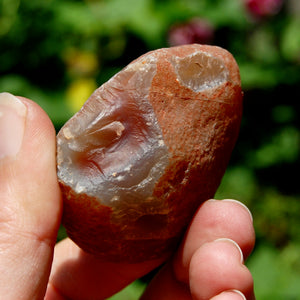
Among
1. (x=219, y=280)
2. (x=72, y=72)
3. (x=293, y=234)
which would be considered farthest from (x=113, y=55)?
(x=219, y=280)

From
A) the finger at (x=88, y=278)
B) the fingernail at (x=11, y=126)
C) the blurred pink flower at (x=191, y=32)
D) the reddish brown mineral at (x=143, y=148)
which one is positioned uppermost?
the fingernail at (x=11, y=126)

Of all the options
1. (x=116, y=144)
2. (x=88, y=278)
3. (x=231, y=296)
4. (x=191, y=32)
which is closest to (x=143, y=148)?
(x=116, y=144)

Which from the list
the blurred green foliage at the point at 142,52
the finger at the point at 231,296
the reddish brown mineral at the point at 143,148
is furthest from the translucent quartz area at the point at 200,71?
the blurred green foliage at the point at 142,52

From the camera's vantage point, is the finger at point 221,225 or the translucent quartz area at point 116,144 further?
the finger at point 221,225

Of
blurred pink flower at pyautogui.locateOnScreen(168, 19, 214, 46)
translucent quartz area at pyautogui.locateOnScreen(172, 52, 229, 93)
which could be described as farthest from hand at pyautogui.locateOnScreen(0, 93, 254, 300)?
blurred pink flower at pyautogui.locateOnScreen(168, 19, 214, 46)

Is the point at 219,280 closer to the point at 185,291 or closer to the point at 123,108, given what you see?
the point at 185,291

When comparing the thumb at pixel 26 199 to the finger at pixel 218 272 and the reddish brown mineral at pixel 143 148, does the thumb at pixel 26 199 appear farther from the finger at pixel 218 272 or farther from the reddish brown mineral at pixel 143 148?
the finger at pixel 218 272
